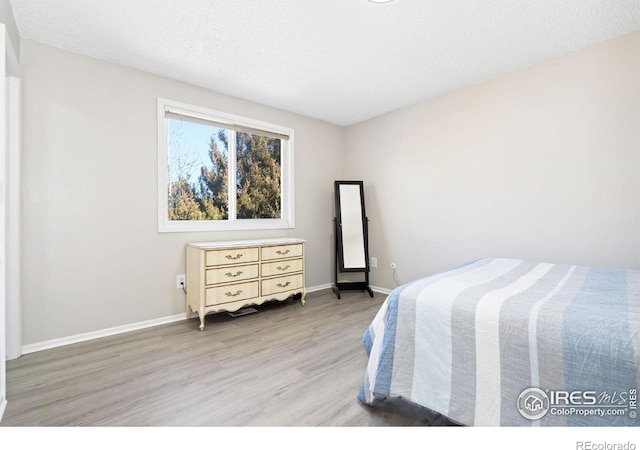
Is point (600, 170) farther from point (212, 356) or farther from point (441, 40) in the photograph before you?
point (212, 356)

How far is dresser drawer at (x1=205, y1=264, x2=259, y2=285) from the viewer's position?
8.94 feet

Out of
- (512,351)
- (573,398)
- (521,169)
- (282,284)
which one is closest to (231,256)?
(282,284)

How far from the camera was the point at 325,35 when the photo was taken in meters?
2.23

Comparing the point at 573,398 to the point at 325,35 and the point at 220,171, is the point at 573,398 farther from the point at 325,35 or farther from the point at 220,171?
the point at 220,171

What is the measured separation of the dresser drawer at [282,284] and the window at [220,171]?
74 cm

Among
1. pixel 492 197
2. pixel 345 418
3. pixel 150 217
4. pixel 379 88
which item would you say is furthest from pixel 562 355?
pixel 150 217

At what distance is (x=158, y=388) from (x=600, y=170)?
3580 mm

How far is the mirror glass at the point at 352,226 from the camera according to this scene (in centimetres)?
393

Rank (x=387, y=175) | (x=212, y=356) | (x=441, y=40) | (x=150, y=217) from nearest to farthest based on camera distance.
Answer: (x=212, y=356), (x=441, y=40), (x=150, y=217), (x=387, y=175)

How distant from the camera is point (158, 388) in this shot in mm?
1743

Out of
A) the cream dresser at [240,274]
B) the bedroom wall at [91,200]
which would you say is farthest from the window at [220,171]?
the cream dresser at [240,274]

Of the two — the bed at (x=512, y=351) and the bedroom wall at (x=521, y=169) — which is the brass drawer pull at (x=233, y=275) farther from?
the bedroom wall at (x=521, y=169)

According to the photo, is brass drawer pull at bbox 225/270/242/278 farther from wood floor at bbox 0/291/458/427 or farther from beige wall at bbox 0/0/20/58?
beige wall at bbox 0/0/20/58
